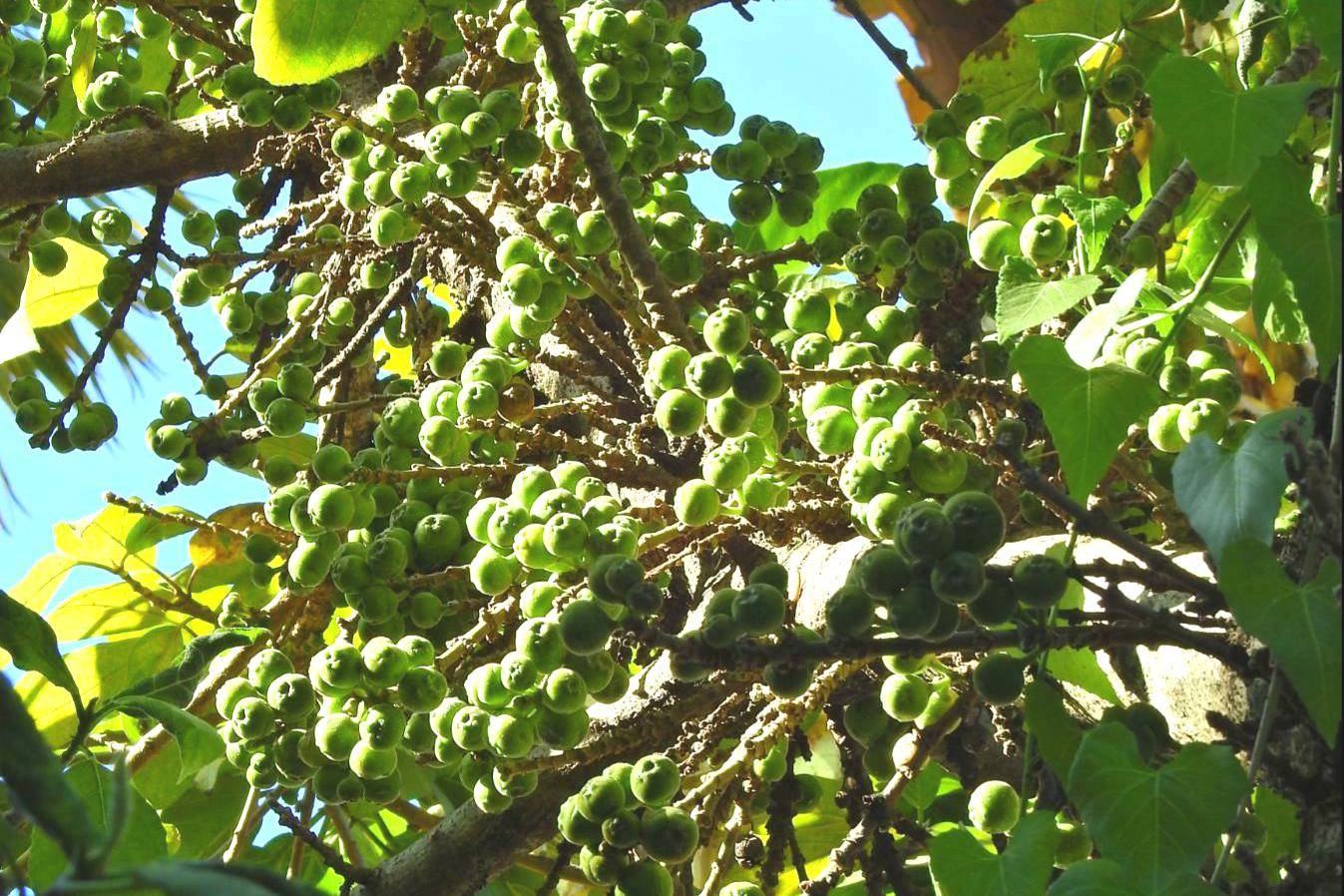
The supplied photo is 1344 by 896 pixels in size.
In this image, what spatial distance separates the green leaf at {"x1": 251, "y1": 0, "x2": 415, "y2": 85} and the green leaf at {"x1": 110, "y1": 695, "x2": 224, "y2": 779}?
0.64 m

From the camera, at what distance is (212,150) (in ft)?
6.24

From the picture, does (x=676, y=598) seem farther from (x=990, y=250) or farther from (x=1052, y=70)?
(x=1052, y=70)

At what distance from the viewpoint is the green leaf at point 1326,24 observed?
1.95 feet

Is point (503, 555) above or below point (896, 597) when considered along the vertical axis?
above

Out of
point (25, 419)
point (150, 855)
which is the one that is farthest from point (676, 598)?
point (25, 419)

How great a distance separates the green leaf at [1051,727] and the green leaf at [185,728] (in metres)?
0.67

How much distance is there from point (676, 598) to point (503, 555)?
0.37 metres

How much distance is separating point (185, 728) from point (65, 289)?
3.81 ft

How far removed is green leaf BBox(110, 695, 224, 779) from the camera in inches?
43.7

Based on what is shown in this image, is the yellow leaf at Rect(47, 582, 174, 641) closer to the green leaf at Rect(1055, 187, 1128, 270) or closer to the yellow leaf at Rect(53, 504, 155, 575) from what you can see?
the yellow leaf at Rect(53, 504, 155, 575)

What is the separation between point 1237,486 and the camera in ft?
2.33

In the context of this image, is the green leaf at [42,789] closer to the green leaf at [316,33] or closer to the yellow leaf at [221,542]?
the green leaf at [316,33]

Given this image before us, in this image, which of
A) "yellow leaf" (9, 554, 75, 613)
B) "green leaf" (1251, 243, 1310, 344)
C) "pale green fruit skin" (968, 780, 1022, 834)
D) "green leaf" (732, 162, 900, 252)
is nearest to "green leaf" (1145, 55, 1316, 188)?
"green leaf" (1251, 243, 1310, 344)

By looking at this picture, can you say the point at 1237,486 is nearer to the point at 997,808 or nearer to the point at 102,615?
the point at 997,808
